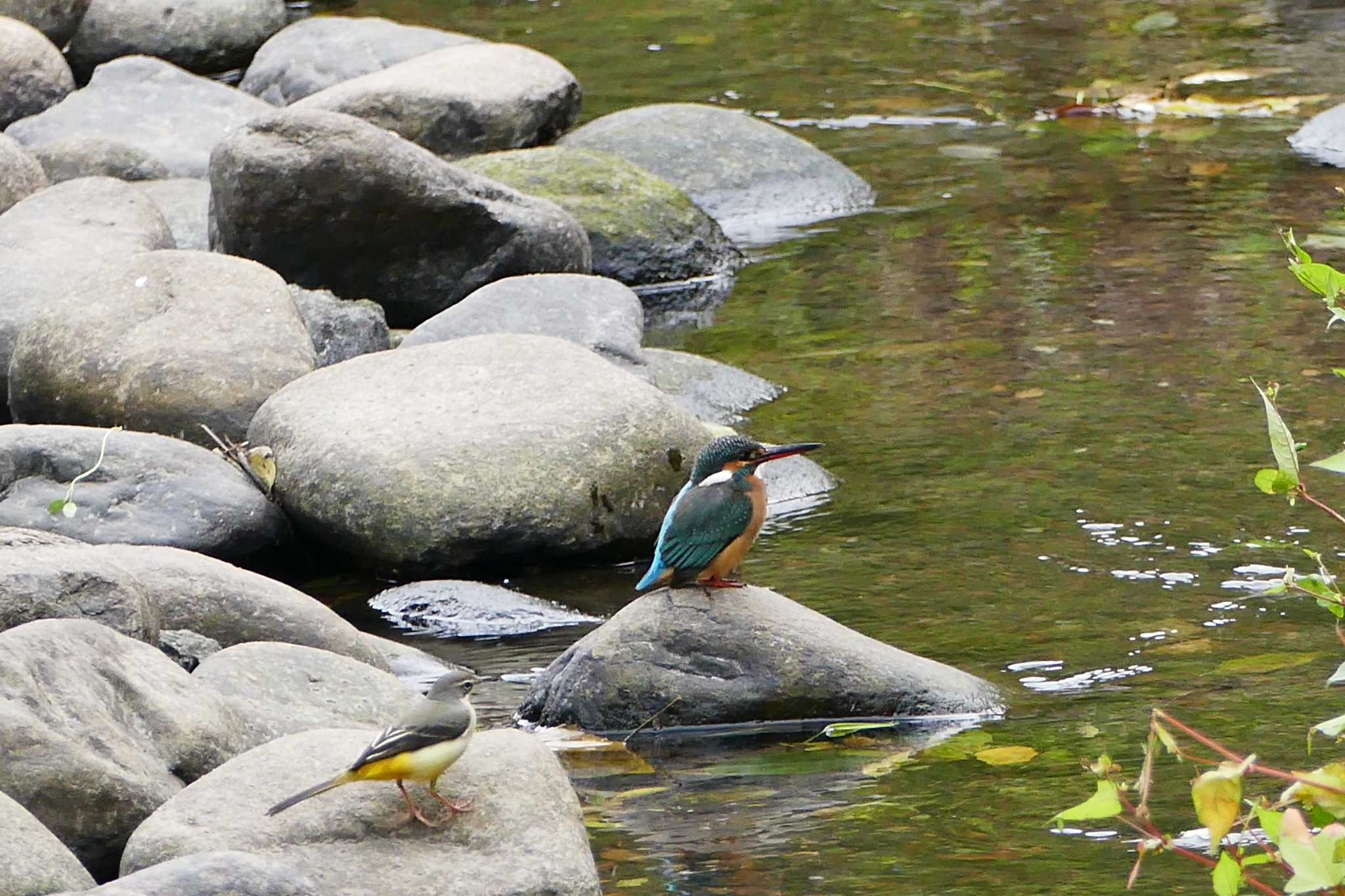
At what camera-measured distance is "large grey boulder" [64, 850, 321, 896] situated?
350 centimetres

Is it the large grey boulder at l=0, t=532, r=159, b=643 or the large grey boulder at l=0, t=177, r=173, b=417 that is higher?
the large grey boulder at l=0, t=532, r=159, b=643

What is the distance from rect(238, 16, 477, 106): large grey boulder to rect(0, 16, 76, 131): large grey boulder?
4.62 feet

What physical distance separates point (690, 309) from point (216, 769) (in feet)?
20.3

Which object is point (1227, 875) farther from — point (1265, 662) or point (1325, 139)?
point (1325, 139)

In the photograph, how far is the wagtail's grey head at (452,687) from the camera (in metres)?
4.20

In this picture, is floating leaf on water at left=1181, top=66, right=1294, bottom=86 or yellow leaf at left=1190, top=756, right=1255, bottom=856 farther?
floating leaf on water at left=1181, top=66, right=1294, bottom=86

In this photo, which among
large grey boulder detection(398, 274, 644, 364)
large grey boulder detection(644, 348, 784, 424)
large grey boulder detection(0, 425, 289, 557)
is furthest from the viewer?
large grey boulder detection(398, 274, 644, 364)

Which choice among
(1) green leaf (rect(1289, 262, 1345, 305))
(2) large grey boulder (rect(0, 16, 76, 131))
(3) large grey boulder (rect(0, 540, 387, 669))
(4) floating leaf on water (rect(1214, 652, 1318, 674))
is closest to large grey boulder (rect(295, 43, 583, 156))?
(2) large grey boulder (rect(0, 16, 76, 131))

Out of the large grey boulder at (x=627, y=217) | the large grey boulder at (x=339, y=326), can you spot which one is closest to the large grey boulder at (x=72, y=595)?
the large grey boulder at (x=339, y=326)

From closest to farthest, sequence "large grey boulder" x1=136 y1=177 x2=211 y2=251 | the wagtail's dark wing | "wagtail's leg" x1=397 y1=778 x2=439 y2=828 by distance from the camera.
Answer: the wagtail's dark wing
"wagtail's leg" x1=397 y1=778 x2=439 y2=828
"large grey boulder" x1=136 y1=177 x2=211 y2=251

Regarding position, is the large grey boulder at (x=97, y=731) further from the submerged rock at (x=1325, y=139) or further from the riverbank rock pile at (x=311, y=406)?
the submerged rock at (x=1325, y=139)

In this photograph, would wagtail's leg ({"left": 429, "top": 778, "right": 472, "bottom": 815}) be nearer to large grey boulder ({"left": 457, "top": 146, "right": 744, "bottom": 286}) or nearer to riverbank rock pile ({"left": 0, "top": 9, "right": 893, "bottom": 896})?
riverbank rock pile ({"left": 0, "top": 9, "right": 893, "bottom": 896})

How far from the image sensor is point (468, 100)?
464 inches

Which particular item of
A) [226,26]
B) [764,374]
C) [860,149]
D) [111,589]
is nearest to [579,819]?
[111,589]
